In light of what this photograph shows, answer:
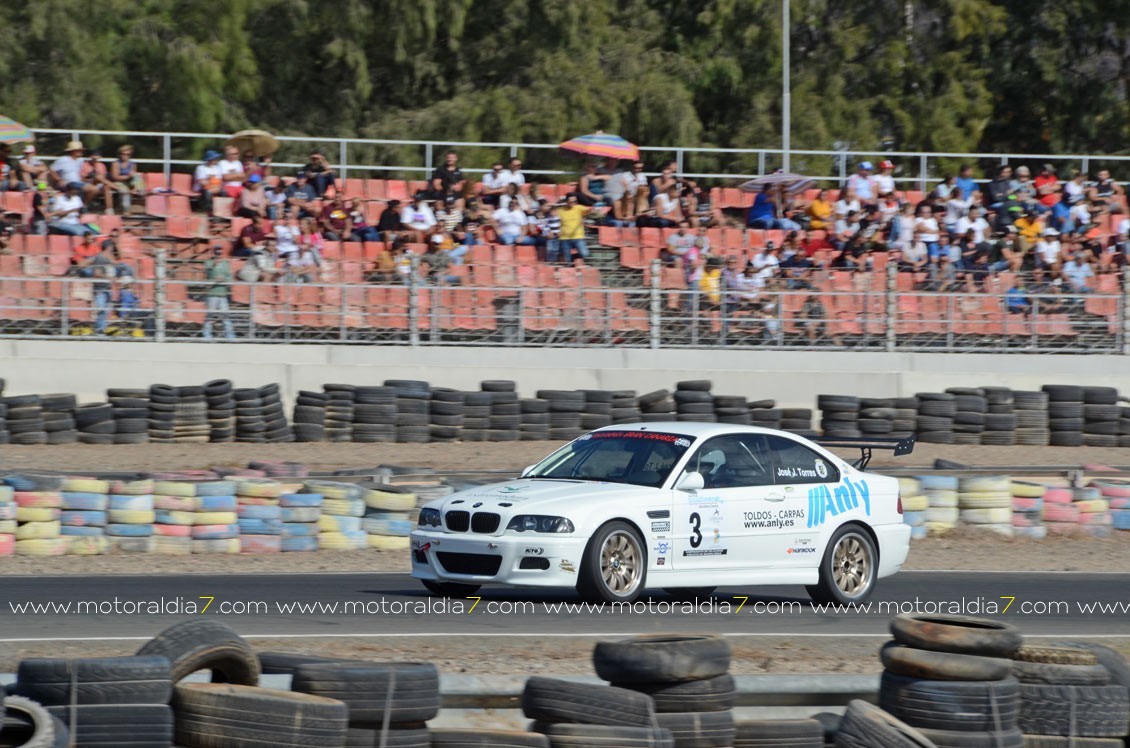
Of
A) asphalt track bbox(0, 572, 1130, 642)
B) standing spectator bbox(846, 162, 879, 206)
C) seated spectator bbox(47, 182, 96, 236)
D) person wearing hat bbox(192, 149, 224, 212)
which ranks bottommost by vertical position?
asphalt track bbox(0, 572, 1130, 642)

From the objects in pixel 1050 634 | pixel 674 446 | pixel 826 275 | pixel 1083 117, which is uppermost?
pixel 1083 117

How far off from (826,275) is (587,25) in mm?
14974

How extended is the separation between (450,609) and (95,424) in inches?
429

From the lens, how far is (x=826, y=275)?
23594mm

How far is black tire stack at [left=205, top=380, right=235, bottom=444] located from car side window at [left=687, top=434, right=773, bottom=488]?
419 inches

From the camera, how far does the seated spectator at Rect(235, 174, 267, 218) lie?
23109mm

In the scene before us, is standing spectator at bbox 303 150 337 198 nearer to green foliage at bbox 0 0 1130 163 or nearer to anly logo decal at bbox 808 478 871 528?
green foliage at bbox 0 0 1130 163

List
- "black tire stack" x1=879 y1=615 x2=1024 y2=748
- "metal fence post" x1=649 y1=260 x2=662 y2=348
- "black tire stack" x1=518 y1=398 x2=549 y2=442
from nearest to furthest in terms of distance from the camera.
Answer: "black tire stack" x1=879 y1=615 x2=1024 y2=748, "black tire stack" x1=518 y1=398 x2=549 y2=442, "metal fence post" x1=649 y1=260 x2=662 y2=348

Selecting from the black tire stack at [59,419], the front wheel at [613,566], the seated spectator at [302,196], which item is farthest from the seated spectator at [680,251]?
the front wheel at [613,566]

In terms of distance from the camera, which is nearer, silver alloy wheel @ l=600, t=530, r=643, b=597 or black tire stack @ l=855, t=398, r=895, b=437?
silver alloy wheel @ l=600, t=530, r=643, b=597

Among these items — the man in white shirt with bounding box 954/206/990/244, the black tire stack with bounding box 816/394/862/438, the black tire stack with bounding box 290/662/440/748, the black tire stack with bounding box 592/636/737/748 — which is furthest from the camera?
the man in white shirt with bounding box 954/206/990/244

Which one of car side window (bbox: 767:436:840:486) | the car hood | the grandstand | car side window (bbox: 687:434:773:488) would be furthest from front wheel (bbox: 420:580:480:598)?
→ the grandstand

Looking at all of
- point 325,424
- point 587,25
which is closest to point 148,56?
point 587,25

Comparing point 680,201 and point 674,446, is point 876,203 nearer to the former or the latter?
point 680,201
